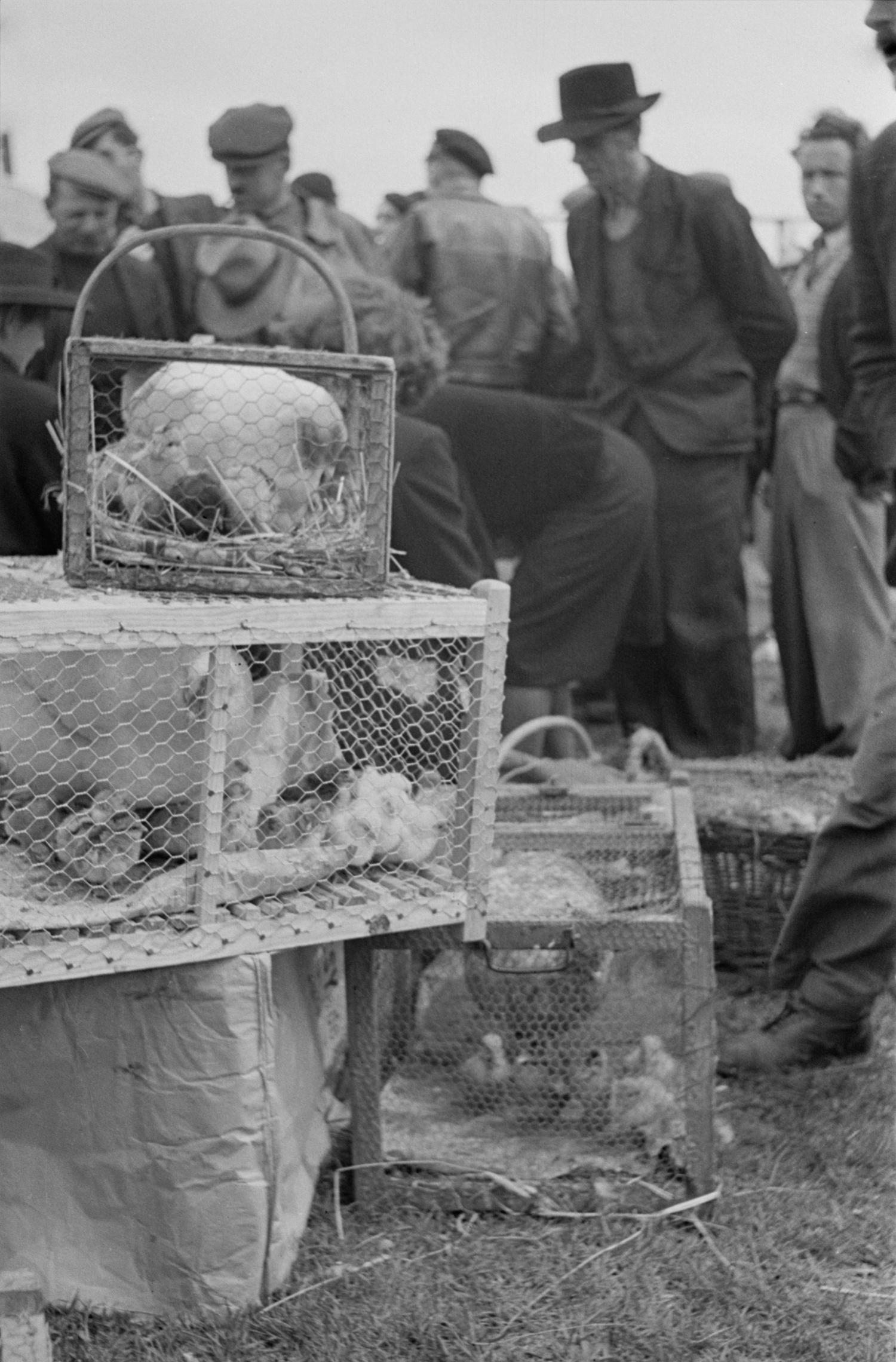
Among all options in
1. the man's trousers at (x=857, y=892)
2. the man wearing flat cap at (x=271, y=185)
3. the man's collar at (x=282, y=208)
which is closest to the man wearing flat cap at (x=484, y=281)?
the man wearing flat cap at (x=271, y=185)

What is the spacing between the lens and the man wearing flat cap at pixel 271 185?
4.98 m

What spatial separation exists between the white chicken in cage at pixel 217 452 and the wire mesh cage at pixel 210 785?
156 mm

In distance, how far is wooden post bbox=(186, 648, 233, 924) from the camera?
224 centimetres

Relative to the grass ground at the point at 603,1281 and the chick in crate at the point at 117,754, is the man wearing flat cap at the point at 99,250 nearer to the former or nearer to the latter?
the chick in crate at the point at 117,754

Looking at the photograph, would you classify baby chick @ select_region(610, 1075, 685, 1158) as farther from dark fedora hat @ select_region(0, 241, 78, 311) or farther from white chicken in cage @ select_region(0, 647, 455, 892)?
dark fedora hat @ select_region(0, 241, 78, 311)

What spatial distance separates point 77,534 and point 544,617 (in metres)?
2.63

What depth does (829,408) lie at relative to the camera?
529 cm

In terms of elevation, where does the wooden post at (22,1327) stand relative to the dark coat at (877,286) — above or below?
below

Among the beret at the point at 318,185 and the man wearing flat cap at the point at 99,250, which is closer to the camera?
the man wearing flat cap at the point at 99,250

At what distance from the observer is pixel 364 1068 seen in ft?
8.90

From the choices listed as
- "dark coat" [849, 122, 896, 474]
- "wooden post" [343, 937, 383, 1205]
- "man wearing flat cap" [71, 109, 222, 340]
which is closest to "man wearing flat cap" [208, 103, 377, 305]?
"man wearing flat cap" [71, 109, 222, 340]

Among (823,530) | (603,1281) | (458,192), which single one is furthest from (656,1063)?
(458,192)

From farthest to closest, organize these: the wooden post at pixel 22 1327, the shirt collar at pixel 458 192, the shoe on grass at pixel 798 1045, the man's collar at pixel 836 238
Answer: the shirt collar at pixel 458 192 < the man's collar at pixel 836 238 < the shoe on grass at pixel 798 1045 < the wooden post at pixel 22 1327

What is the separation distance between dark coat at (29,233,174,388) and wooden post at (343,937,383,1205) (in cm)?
253
